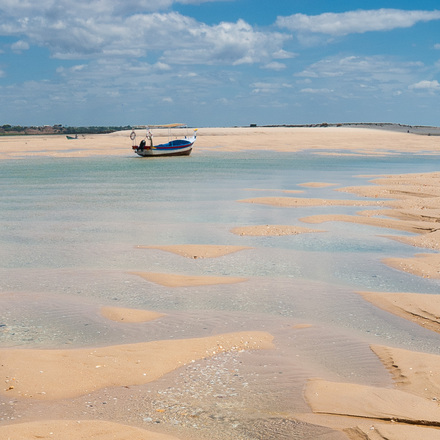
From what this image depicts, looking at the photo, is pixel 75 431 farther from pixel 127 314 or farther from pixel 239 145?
pixel 239 145

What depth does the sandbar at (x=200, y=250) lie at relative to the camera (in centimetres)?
1388

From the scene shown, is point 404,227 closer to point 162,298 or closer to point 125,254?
point 125,254

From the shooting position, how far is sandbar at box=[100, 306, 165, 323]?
9.37 meters

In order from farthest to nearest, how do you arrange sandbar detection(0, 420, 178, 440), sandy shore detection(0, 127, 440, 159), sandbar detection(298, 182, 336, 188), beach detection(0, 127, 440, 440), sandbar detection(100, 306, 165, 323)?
1. sandy shore detection(0, 127, 440, 159)
2. sandbar detection(298, 182, 336, 188)
3. sandbar detection(100, 306, 165, 323)
4. beach detection(0, 127, 440, 440)
5. sandbar detection(0, 420, 178, 440)

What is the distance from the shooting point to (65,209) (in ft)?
72.3

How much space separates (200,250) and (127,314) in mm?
4838

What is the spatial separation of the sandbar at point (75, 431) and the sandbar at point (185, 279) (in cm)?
561

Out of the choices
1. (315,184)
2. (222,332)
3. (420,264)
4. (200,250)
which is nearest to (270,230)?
(200,250)

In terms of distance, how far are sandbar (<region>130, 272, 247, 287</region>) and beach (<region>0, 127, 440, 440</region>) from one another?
0.04 meters

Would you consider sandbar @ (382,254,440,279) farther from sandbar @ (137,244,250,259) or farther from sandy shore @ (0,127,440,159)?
sandy shore @ (0,127,440,159)

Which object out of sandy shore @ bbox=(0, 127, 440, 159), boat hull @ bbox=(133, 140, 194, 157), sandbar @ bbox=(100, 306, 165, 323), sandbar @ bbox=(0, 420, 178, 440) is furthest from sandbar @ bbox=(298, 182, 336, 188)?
sandy shore @ bbox=(0, 127, 440, 159)

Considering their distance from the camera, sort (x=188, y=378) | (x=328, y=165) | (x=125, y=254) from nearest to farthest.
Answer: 1. (x=188, y=378)
2. (x=125, y=254)
3. (x=328, y=165)

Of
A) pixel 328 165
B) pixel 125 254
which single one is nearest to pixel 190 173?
pixel 328 165

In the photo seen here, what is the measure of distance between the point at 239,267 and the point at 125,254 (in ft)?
9.88
